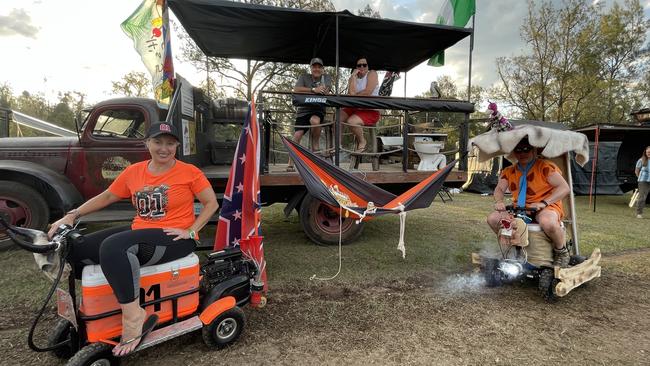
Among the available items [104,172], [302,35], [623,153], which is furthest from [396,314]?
[623,153]

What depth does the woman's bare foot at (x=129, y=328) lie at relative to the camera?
1797 millimetres

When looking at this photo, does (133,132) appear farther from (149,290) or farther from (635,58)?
(635,58)

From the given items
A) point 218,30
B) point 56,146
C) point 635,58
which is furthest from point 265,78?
point 635,58

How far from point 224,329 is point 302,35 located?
4.58 meters

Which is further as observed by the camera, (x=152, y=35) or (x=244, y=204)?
(x=152, y=35)

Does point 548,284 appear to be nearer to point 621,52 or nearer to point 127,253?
point 127,253

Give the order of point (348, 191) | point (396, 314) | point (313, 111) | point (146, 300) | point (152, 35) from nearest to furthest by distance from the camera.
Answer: point (146, 300), point (396, 314), point (152, 35), point (348, 191), point (313, 111)

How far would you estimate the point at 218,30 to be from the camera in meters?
5.02

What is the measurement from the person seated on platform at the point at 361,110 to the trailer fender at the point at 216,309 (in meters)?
2.89

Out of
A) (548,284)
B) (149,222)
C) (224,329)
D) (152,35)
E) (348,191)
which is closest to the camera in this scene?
(149,222)

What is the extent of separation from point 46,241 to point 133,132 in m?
2.98

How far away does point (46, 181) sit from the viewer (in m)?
4.00

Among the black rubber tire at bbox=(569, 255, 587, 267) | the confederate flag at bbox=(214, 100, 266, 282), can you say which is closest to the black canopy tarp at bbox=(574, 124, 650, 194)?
the black rubber tire at bbox=(569, 255, 587, 267)

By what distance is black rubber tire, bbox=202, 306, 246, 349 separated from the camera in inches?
85.9
